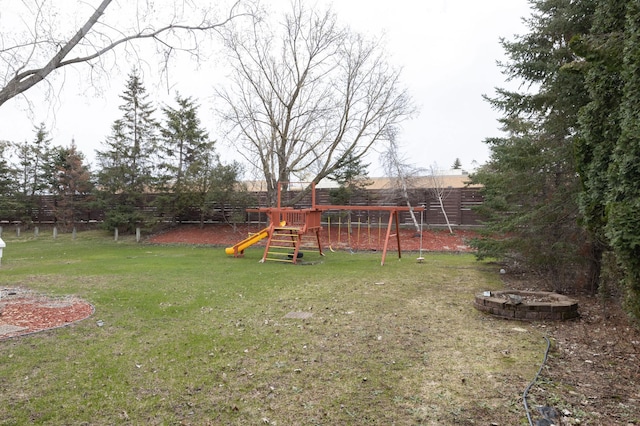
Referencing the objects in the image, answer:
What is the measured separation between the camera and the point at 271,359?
3799 millimetres

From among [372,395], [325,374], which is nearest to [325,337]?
[325,374]

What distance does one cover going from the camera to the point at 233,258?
12938 mm

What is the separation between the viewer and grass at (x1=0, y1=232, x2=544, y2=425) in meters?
2.77

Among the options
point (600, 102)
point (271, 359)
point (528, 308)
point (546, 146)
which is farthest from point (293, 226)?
point (600, 102)

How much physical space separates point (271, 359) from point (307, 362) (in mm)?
361

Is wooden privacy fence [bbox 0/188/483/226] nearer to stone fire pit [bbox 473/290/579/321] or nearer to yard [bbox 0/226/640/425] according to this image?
stone fire pit [bbox 473/290/579/321]

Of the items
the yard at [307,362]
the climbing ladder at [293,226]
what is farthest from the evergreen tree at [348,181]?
the yard at [307,362]

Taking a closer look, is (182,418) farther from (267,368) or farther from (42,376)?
(42,376)

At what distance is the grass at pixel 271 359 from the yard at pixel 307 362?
0.02 metres

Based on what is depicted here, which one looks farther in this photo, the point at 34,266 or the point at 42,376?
the point at 34,266

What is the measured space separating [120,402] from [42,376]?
1008 mm

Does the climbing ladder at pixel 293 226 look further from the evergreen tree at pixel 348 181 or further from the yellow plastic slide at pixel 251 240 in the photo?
the evergreen tree at pixel 348 181

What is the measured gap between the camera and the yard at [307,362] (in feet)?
9.09

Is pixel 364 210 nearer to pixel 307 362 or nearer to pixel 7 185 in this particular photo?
pixel 307 362
